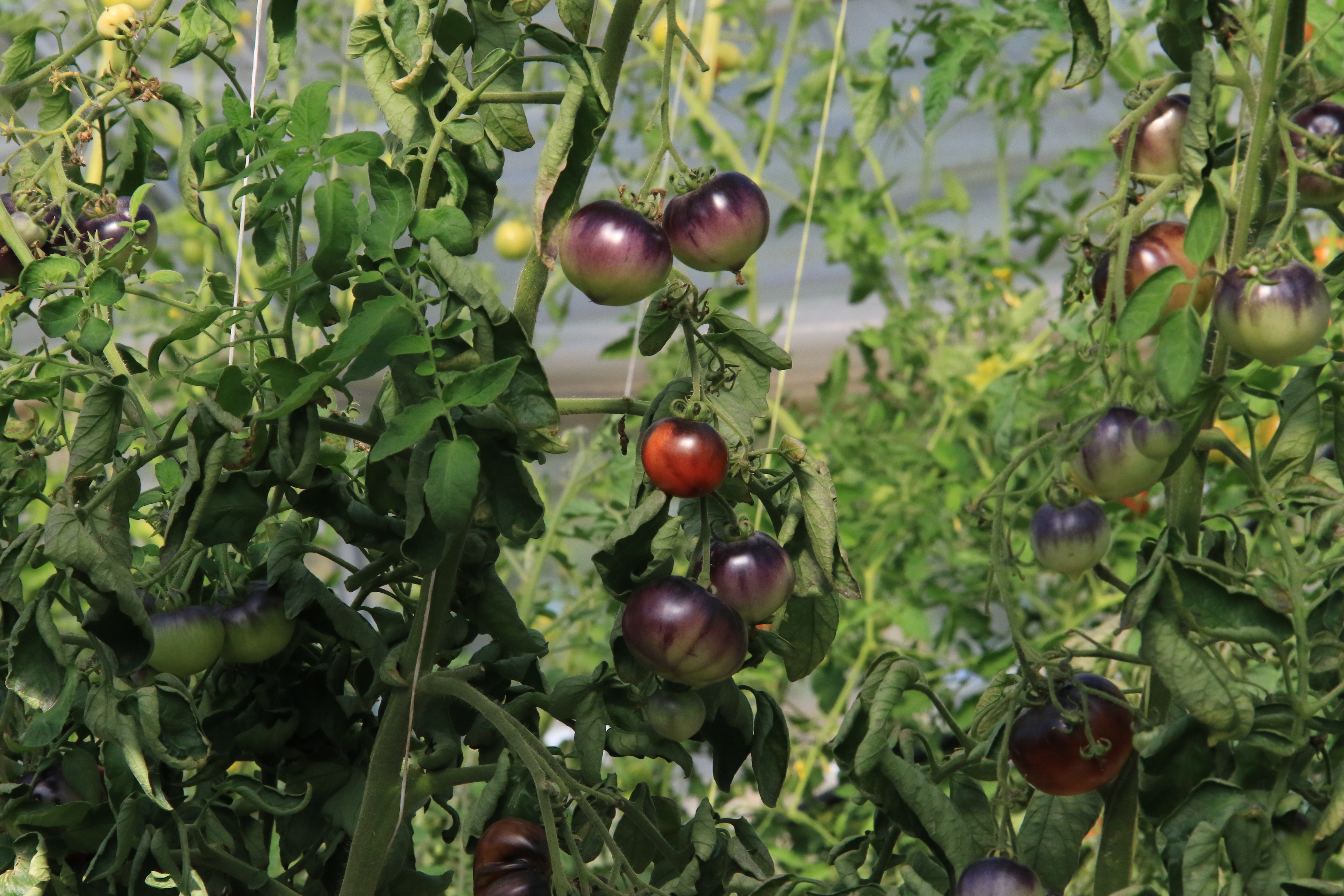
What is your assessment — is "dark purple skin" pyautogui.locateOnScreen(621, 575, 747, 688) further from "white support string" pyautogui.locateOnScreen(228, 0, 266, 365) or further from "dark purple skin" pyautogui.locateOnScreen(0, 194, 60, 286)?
"dark purple skin" pyautogui.locateOnScreen(0, 194, 60, 286)

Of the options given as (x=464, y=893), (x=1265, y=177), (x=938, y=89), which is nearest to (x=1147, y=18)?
(x=938, y=89)

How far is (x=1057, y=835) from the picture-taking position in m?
0.68

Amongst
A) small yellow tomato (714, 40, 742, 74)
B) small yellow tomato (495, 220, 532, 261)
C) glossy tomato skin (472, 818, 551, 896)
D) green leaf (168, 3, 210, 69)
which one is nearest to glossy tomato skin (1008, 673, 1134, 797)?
glossy tomato skin (472, 818, 551, 896)

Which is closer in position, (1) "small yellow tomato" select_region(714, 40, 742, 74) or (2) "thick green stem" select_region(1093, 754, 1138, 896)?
(2) "thick green stem" select_region(1093, 754, 1138, 896)

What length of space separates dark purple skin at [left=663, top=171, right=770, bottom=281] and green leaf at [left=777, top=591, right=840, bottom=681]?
0.57 ft

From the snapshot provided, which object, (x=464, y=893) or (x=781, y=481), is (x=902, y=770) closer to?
(x=781, y=481)

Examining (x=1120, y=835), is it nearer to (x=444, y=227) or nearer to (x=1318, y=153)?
(x=1318, y=153)

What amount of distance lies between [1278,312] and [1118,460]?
0.34ft

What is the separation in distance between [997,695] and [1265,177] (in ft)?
1.02

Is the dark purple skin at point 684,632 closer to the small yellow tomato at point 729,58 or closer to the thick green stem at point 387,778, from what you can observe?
the thick green stem at point 387,778

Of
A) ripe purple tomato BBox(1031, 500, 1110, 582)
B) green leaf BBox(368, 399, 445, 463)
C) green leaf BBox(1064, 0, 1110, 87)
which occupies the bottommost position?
ripe purple tomato BBox(1031, 500, 1110, 582)

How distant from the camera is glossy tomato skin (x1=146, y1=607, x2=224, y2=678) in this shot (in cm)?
64

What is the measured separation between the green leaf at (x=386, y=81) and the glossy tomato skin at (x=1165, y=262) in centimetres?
33

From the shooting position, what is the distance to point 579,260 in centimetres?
60
